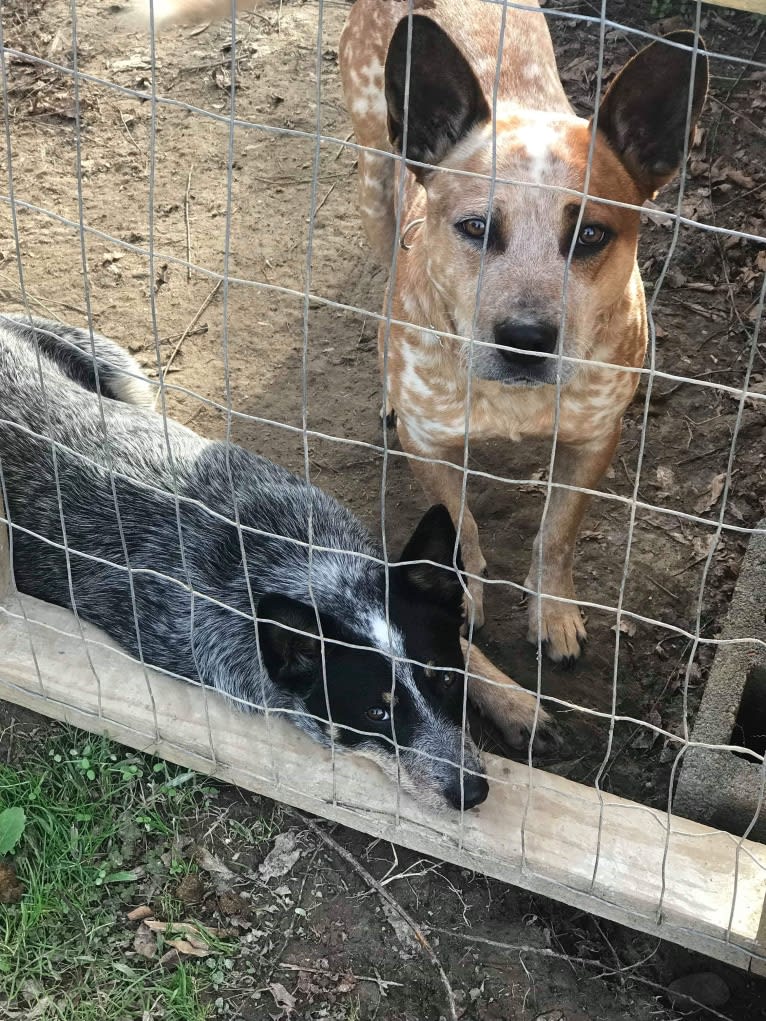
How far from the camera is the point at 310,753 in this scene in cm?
307

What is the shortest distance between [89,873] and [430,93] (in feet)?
7.71

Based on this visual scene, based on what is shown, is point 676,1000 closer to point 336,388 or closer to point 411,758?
point 411,758

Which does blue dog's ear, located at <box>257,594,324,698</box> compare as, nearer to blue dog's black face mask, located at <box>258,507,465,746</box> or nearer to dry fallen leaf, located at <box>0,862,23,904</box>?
blue dog's black face mask, located at <box>258,507,465,746</box>

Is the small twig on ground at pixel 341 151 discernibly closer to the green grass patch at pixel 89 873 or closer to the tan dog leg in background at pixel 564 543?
the tan dog leg in background at pixel 564 543

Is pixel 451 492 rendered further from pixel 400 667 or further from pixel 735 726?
pixel 735 726

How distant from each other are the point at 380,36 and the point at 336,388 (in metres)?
1.41

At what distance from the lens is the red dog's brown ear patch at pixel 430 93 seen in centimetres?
261

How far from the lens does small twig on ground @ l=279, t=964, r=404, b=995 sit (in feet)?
9.09

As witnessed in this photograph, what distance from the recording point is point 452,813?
2.88m

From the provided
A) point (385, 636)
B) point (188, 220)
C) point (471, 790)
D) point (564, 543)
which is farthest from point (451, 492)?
point (188, 220)

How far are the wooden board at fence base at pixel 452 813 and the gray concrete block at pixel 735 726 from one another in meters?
0.15

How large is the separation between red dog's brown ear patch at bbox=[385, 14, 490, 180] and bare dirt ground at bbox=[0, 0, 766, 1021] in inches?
14.9

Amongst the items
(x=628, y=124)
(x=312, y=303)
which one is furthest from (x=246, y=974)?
(x=312, y=303)

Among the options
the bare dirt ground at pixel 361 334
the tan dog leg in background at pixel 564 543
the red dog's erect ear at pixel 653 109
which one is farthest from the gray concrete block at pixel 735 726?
the red dog's erect ear at pixel 653 109
